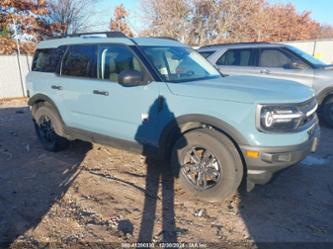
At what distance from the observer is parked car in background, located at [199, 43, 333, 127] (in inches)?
264

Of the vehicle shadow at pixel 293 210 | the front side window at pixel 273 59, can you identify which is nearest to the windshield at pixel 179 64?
the vehicle shadow at pixel 293 210

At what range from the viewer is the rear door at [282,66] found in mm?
6754

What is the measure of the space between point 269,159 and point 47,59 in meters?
4.08

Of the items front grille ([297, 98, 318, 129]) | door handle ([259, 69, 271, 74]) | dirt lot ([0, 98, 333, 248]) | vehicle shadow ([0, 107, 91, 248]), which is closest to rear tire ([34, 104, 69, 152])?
vehicle shadow ([0, 107, 91, 248])

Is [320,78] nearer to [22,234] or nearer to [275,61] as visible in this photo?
[275,61]

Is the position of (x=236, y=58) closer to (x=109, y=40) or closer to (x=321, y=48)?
(x=109, y=40)

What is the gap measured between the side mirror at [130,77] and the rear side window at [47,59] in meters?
1.80

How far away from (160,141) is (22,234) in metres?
1.81

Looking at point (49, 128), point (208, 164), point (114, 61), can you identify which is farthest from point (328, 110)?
point (49, 128)

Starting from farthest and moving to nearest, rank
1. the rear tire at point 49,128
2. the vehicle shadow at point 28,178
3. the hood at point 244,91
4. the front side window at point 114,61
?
the rear tire at point 49,128 → the front side window at point 114,61 → the vehicle shadow at point 28,178 → the hood at point 244,91

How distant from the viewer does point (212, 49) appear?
788 centimetres

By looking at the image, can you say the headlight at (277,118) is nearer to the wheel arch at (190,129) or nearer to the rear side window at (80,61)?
the wheel arch at (190,129)

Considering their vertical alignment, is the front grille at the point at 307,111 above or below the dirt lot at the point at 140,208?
above

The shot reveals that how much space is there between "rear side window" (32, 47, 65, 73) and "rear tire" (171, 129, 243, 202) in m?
2.66
